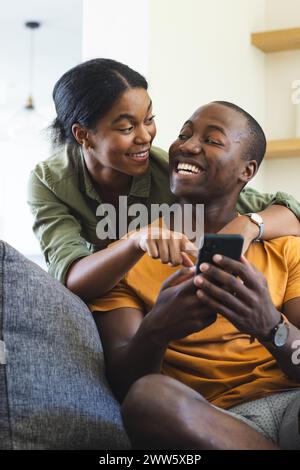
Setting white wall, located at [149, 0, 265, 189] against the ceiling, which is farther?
the ceiling

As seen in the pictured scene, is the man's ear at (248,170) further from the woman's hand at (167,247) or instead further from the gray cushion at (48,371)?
the gray cushion at (48,371)

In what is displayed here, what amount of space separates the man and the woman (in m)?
0.09

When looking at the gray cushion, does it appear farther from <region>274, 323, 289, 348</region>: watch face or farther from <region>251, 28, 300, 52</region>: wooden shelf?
<region>251, 28, 300, 52</region>: wooden shelf

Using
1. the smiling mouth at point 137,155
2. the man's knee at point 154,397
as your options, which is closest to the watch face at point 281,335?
the man's knee at point 154,397

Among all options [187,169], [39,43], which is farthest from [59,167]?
[39,43]

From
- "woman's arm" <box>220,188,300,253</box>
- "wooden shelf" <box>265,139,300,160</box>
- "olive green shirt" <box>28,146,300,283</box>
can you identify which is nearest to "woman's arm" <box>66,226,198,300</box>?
"olive green shirt" <box>28,146,300,283</box>

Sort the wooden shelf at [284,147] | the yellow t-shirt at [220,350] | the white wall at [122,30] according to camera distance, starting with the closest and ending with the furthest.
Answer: the yellow t-shirt at [220,350] → the white wall at [122,30] → the wooden shelf at [284,147]

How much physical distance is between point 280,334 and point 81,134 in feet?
2.52

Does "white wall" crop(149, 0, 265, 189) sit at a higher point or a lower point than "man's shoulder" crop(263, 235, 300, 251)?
higher

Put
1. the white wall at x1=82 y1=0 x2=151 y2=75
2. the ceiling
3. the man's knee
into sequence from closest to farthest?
the man's knee < the white wall at x1=82 y1=0 x2=151 y2=75 < the ceiling

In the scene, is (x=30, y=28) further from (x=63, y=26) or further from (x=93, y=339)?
(x=93, y=339)

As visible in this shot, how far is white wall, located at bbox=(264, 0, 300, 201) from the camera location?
330cm

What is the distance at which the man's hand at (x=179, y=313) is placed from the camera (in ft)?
4.68

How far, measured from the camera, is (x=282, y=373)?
164cm
